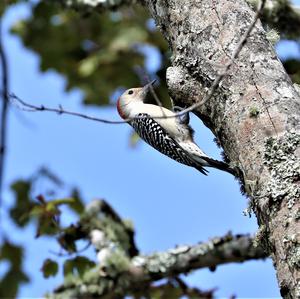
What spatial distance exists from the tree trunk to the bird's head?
106 inches

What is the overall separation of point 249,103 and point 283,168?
410 millimetres

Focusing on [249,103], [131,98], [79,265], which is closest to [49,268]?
[79,265]

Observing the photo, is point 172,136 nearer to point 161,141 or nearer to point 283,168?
point 161,141

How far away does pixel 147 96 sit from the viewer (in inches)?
289

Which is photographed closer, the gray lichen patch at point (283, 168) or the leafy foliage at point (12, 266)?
the gray lichen patch at point (283, 168)

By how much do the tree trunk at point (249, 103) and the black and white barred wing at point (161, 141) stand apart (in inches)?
65.8

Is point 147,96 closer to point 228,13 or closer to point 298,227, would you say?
point 228,13

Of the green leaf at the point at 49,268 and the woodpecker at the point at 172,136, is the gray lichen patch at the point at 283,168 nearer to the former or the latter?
the woodpecker at the point at 172,136

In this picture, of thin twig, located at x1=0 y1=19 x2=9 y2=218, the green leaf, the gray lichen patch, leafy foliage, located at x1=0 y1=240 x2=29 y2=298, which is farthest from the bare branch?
thin twig, located at x1=0 y1=19 x2=9 y2=218

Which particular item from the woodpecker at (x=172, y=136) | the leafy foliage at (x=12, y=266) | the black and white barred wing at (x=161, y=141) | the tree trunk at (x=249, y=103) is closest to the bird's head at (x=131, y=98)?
the woodpecker at (x=172, y=136)

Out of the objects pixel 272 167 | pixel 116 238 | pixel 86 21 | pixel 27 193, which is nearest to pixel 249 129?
pixel 272 167

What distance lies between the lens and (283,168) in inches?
135

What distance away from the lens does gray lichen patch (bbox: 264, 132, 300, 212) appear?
3354mm

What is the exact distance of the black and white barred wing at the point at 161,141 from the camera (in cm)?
609
